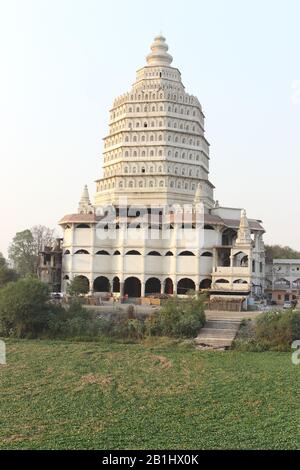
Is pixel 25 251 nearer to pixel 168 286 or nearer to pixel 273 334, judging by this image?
pixel 168 286

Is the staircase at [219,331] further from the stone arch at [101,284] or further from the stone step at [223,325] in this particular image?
the stone arch at [101,284]

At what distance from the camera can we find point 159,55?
188ft

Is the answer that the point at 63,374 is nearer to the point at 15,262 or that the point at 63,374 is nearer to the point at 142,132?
the point at 142,132

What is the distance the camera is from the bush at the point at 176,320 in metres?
34.0

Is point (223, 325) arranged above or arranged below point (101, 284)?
below

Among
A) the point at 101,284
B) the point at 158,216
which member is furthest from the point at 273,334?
the point at 101,284

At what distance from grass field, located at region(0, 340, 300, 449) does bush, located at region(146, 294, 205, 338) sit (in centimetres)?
220

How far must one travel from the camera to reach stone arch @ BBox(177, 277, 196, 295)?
165ft

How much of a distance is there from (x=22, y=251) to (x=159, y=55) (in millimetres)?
24136

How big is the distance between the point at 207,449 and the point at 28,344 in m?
18.4

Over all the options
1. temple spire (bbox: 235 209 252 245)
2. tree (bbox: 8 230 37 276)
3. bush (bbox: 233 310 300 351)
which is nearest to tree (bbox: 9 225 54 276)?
tree (bbox: 8 230 37 276)

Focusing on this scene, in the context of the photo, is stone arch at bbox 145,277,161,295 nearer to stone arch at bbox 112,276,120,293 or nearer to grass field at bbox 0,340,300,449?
stone arch at bbox 112,276,120,293

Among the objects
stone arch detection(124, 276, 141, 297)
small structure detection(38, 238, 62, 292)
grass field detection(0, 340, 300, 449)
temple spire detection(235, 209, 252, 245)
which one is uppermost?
temple spire detection(235, 209, 252, 245)
